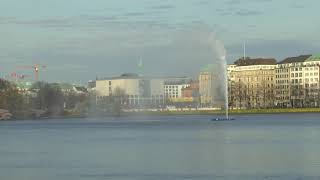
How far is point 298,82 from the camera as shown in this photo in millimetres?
178625

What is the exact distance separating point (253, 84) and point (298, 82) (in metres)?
11.8

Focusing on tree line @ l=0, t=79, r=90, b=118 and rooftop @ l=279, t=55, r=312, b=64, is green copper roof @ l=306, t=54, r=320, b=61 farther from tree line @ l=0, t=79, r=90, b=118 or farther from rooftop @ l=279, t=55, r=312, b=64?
tree line @ l=0, t=79, r=90, b=118

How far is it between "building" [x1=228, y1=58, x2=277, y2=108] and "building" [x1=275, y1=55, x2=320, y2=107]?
97.2 inches

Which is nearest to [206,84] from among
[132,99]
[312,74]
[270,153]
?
[132,99]

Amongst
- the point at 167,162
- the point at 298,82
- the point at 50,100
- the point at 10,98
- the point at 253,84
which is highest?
the point at 298,82

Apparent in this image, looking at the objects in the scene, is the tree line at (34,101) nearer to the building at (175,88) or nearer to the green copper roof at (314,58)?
the building at (175,88)

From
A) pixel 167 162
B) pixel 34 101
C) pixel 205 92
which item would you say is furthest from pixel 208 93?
pixel 167 162

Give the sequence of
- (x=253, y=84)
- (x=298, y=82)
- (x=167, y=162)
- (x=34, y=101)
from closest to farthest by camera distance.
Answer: (x=167, y=162)
(x=34, y=101)
(x=298, y=82)
(x=253, y=84)

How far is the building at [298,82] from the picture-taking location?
166 m

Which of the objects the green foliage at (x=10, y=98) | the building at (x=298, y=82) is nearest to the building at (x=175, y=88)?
the building at (x=298, y=82)

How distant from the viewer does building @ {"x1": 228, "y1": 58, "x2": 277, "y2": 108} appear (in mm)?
169875

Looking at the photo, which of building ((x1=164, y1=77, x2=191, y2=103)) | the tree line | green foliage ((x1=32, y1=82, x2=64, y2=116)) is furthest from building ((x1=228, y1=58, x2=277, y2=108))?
the tree line

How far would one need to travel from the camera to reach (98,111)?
169875mm

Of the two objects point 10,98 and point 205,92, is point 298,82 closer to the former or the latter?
point 205,92
